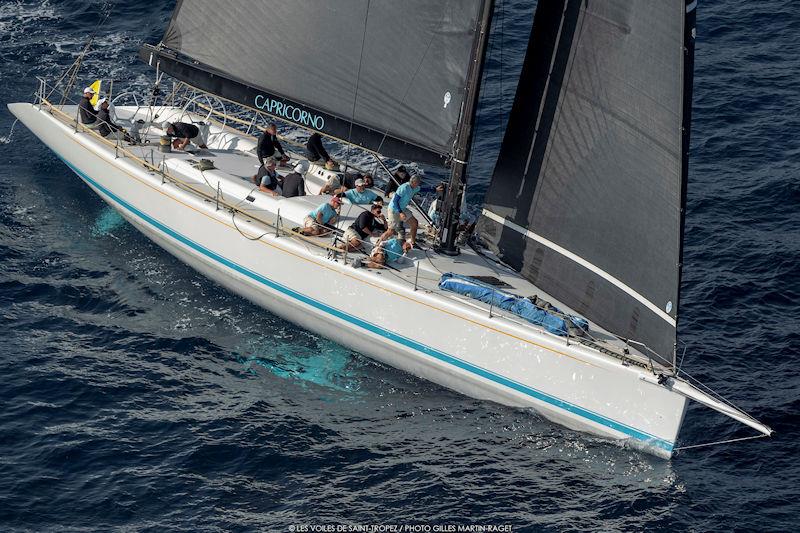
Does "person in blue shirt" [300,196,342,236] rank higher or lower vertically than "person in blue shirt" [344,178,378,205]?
lower

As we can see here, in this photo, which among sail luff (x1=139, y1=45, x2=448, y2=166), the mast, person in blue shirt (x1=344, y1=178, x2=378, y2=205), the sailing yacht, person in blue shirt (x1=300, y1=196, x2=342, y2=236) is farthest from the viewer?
person in blue shirt (x1=344, y1=178, x2=378, y2=205)

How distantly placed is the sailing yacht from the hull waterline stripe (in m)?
0.05

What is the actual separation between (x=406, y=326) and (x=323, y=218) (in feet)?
11.6

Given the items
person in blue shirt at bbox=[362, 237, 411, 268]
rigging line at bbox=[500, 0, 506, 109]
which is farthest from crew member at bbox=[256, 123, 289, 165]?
rigging line at bbox=[500, 0, 506, 109]

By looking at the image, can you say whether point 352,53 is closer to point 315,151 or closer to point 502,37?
point 315,151

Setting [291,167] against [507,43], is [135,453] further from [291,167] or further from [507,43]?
Answer: [507,43]

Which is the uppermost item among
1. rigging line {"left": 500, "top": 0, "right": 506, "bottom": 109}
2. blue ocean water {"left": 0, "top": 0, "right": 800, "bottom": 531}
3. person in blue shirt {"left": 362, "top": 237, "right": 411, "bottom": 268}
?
rigging line {"left": 500, "top": 0, "right": 506, "bottom": 109}

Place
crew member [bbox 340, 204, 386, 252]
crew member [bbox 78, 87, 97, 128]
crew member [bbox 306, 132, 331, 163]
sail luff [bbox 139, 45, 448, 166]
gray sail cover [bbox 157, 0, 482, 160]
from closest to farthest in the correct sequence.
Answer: gray sail cover [bbox 157, 0, 482, 160]
sail luff [bbox 139, 45, 448, 166]
crew member [bbox 340, 204, 386, 252]
crew member [bbox 306, 132, 331, 163]
crew member [bbox 78, 87, 97, 128]

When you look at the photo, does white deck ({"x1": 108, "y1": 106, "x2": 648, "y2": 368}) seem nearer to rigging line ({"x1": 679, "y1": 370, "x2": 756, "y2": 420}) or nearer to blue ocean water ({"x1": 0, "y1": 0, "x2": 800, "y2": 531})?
rigging line ({"x1": 679, "y1": 370, "x2": 756, "y2": 420})

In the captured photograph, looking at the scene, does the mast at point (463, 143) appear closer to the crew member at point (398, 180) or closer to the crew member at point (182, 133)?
the crew member at point (398, 180)

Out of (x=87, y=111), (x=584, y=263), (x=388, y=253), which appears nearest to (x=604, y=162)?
(x=584, y=263)

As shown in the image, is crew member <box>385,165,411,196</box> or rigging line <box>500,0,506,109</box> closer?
crew member <box>385,165,411,196</box>

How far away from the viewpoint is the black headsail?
21.7 m

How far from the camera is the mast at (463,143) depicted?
78.1 ft
